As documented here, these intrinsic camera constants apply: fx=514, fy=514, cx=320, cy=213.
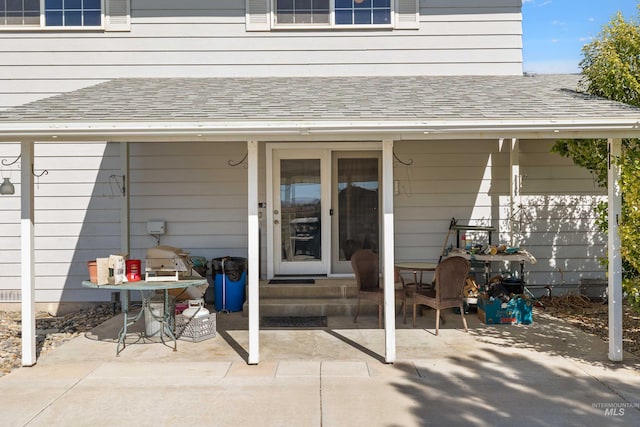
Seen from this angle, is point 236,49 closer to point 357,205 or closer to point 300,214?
point 300,214

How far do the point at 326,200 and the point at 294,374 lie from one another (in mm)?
3757

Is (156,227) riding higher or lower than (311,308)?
higher

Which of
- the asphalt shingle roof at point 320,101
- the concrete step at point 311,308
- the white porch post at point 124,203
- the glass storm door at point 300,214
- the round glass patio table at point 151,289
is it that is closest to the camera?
the asphalt shingle roof at point 320,101

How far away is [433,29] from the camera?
830 centimetres

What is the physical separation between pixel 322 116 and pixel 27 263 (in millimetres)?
3463

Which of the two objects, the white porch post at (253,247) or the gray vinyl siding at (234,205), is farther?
the gray vinyl siding at (234,205)

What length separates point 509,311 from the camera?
23.0ft

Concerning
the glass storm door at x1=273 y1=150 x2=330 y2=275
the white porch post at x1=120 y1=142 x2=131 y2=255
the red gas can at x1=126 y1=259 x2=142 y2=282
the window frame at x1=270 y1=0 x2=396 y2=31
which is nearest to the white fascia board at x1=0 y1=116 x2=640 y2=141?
the red gas can at x1=126 y1=259 x2=142 y2=282

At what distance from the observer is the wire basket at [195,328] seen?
6.29 m

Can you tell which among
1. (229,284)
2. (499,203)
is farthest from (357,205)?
(229,284)

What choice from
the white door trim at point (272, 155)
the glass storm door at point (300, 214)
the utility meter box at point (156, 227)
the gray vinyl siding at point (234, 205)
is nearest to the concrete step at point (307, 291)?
the white door trim at point (272, 155)

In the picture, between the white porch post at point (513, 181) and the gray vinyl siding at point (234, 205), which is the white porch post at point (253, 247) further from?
the white porch post at point (513, 181)

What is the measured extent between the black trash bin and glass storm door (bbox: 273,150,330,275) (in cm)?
83

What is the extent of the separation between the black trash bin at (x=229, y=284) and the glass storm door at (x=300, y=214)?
0.83 metres
